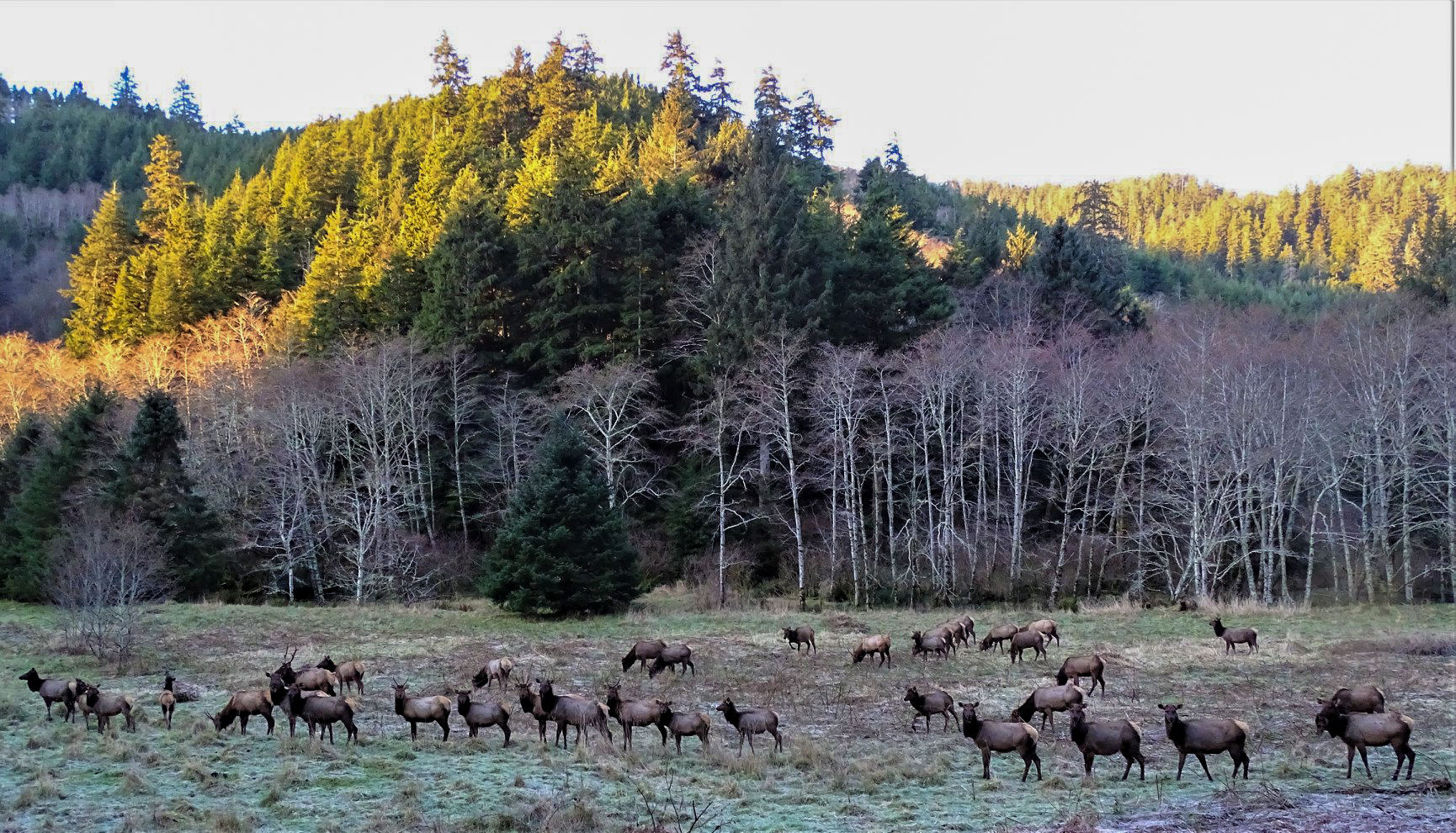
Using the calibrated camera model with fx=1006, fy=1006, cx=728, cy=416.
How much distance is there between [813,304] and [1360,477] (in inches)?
1081

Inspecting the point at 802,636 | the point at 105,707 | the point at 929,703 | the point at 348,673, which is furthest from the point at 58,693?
the point at 802,636

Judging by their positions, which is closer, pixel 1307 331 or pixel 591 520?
pixel 591 520

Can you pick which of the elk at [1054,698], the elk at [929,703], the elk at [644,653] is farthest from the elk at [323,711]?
the elk at [1054,698]

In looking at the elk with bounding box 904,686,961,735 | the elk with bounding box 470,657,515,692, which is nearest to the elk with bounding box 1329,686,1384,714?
the elk with bounding box 904,686,961,735

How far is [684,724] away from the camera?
1567 centimetres

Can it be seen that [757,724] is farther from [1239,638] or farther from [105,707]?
[1239,638]

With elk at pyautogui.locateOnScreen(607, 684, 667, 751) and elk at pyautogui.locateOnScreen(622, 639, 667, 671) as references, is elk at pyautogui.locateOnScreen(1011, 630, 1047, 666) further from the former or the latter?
elk at pyautogui.locateOnScreen(607, 684, 667, 751)

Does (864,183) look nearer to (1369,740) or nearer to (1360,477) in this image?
(1360,477)

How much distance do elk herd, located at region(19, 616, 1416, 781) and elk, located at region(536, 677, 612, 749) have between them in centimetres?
2

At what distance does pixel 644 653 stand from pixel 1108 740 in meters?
12.3

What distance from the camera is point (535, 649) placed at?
87.7 feet

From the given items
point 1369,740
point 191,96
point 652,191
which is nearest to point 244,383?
point 652,191

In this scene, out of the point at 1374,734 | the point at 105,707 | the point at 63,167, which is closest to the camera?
the point at 1374,734

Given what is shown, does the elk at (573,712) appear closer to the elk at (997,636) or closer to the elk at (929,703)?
the elk at (929,703)
